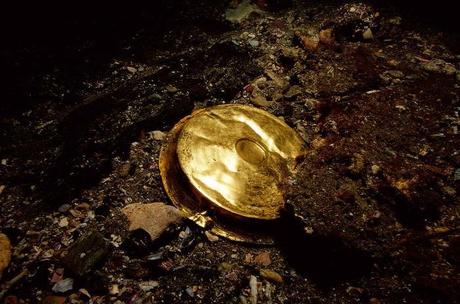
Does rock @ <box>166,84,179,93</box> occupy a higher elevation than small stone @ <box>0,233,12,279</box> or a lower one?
higher

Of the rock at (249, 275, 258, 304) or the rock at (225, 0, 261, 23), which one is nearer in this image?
the rock at (249, 275, 258, 304)

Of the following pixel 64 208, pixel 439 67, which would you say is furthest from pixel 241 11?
pixel 64 208

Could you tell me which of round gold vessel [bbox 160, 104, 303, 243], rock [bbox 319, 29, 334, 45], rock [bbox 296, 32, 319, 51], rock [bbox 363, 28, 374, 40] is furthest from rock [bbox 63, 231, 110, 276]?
rock [bbox 363, 28, 374, 40]

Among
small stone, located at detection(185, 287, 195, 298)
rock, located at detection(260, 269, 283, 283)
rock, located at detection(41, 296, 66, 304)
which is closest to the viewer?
rock, located at detection(41, 296, 66, 304)

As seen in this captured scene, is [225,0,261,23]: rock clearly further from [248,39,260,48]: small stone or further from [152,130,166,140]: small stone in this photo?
[152,130,166,140]: small stone

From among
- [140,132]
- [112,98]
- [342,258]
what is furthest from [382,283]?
→ [112,98]

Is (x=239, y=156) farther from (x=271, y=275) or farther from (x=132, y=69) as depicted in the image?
(x=132, y=69)

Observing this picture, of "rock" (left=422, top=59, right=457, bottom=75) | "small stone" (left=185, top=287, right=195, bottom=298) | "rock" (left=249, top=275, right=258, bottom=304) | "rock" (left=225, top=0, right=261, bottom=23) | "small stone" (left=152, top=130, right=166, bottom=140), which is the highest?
"rock" (left=225, top=0, right=261, bottom=23)

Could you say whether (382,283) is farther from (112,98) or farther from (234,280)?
(112,98)

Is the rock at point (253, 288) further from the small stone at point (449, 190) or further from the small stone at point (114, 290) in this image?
the small stone at point (449, 190)
